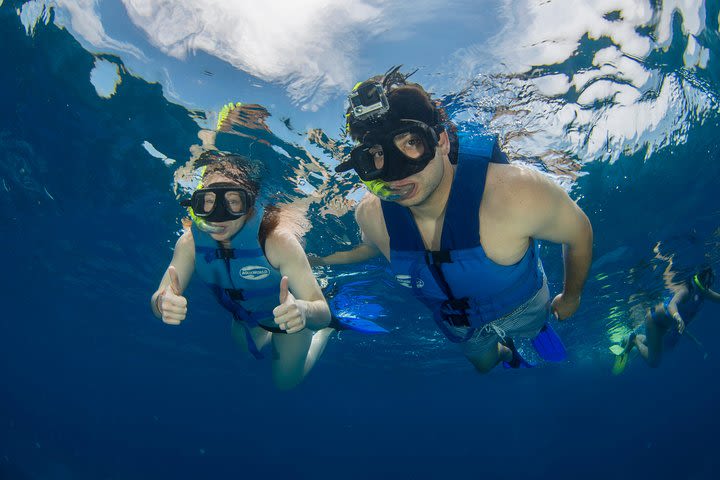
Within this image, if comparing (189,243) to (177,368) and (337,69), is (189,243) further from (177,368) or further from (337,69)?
(177,368)

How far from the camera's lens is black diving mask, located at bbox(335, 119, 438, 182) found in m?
3.81

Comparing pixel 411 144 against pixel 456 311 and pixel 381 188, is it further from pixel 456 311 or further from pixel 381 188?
pixel 456 311

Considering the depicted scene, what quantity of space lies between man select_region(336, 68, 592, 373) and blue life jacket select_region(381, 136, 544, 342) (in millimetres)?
13

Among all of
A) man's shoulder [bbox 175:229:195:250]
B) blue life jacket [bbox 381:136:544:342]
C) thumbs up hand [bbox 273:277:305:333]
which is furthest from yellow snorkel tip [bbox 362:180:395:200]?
man's shoulder [bbox 175:229:195:250]

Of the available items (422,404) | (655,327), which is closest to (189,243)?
(655,327)

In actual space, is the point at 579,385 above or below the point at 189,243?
below

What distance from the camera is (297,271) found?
244 inches

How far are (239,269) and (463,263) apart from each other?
12.8ft

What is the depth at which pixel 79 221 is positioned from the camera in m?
15.9

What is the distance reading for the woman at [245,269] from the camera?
533 cm

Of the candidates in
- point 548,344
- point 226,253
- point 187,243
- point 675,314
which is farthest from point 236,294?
point 675,314

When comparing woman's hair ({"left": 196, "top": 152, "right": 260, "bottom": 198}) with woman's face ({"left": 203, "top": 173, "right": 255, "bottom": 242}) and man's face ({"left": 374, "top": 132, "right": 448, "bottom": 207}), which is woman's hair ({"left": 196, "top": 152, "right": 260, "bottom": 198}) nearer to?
woman's face ({"left": 203, "top": 173, "right": 255, "bottom": 242})

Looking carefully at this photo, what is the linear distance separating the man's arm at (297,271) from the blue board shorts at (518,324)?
2.24m

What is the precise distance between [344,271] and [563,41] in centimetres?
1096
